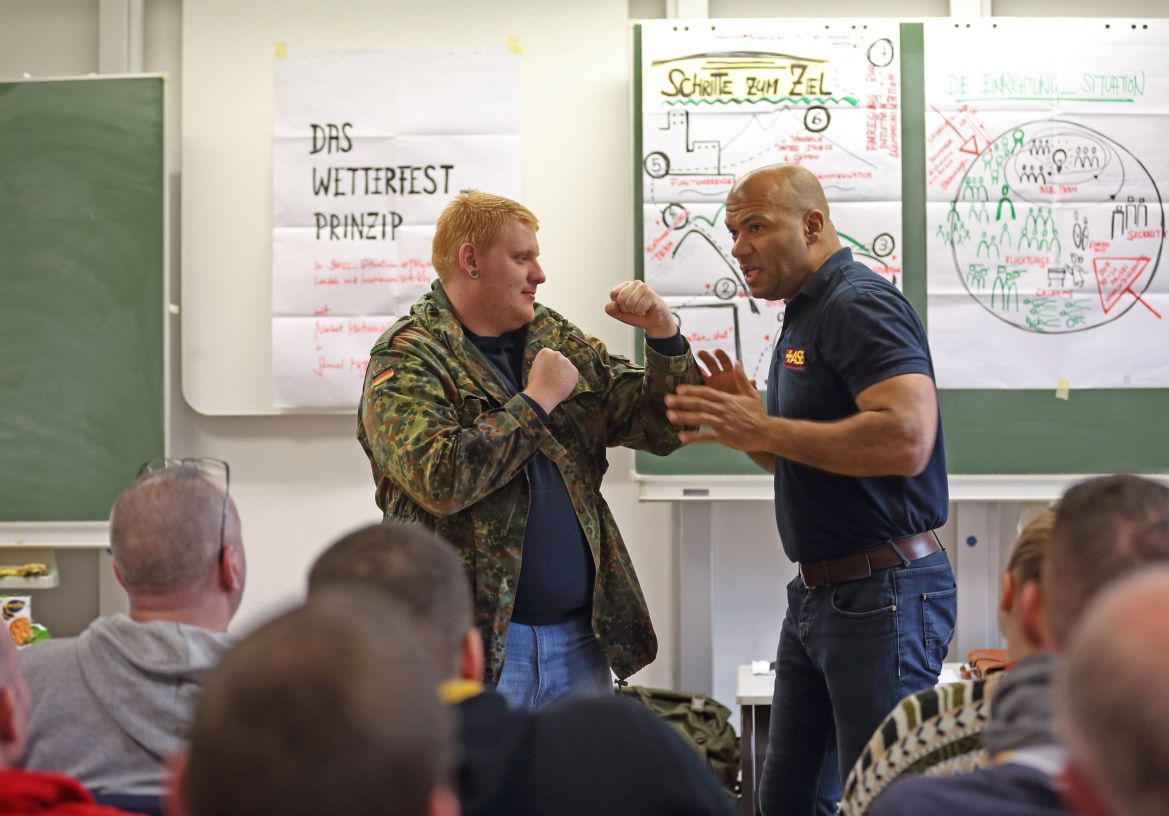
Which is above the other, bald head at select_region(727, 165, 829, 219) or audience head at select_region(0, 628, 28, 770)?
bald head at select_region(727, 165, 829, 219)

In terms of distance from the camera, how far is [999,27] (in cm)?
358

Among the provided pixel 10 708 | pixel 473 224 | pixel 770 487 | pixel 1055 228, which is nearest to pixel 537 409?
pixel 473 224

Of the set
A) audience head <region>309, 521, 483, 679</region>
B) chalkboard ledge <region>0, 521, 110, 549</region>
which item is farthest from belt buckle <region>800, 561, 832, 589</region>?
chalkboard ledge <region>0, 521, 110, 549</region>

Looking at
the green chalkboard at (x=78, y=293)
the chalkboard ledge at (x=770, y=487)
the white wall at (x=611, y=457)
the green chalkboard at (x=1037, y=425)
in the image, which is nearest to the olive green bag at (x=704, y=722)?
the white wall at (x=611, y=457)

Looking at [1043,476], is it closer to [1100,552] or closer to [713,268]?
[713,268]

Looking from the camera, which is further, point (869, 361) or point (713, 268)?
point (713, 268)

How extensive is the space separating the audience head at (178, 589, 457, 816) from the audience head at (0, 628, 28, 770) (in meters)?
0.61

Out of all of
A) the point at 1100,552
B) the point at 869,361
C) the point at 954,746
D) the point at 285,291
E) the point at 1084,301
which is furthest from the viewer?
the point at 285,291

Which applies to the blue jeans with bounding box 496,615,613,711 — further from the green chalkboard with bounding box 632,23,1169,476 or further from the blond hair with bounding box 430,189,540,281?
the green chalkboard with bounding box 632,23,1169,476

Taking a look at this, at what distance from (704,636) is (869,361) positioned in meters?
1.78

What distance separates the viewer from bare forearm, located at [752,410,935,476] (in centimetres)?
214

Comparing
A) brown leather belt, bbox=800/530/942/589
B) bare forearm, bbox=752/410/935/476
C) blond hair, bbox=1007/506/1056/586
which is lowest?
brown leather belt, bbox=800/530/942/589

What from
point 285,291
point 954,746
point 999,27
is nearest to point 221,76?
point 285,291

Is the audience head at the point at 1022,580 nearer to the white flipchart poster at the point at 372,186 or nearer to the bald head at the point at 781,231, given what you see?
the bald head at the point at 781,231
